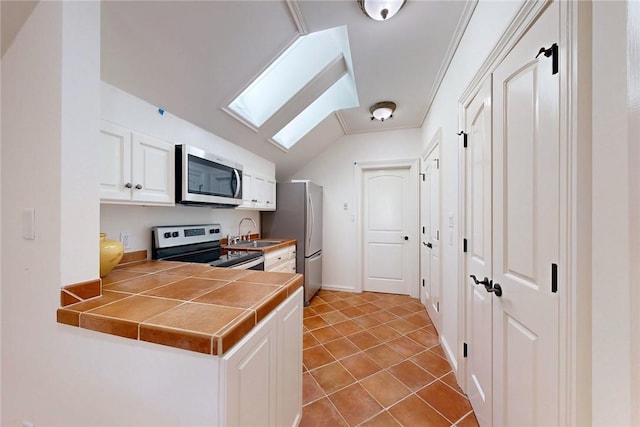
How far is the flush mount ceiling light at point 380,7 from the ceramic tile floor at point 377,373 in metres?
2.51

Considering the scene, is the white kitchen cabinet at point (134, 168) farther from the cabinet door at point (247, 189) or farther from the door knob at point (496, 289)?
the door knob at point (496, 289)

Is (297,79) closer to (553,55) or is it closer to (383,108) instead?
(383,108)

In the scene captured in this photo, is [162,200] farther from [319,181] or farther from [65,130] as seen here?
[319,181]

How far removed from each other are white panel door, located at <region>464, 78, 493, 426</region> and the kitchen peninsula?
1047 mm

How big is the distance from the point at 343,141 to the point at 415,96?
1.44 meters

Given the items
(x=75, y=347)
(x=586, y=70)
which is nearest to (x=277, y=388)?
(x=75, y=347)

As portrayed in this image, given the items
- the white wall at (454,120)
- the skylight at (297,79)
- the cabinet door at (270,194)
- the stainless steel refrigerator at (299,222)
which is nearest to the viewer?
the white wall at (454,120)

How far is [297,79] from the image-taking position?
8.11ft

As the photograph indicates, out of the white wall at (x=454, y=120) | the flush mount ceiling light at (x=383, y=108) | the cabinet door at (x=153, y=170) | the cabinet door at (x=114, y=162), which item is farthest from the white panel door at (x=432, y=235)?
the cabinet door at (x=114, y=162)

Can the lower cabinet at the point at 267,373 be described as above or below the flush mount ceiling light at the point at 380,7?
below

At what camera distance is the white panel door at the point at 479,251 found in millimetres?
1357

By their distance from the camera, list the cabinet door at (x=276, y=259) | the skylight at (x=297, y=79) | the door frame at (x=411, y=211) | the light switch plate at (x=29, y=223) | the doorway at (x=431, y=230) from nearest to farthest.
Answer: the light switch plate at (x=29, y=223) → the skylight at (x=297, y=79) → the doorway at (x=431, y=230) → the cabinet door at (x=276, y=259) → the door frame at (x=411, y=211)

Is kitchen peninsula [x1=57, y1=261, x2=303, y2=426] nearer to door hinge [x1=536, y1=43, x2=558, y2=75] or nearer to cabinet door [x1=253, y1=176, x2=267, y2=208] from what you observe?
door hinge [x1=536, y1=43, x2=558, y2=75]

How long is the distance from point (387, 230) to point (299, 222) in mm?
1435
